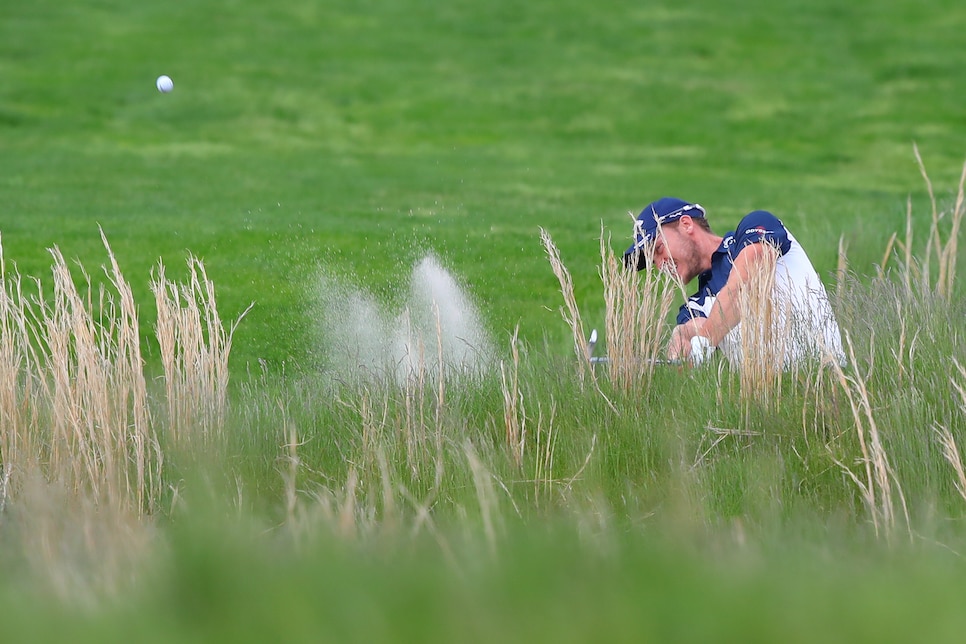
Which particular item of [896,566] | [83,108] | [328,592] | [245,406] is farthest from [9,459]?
[83,108]

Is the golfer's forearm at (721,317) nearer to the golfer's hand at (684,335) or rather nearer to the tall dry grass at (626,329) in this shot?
the golfer's hand at (684,335)

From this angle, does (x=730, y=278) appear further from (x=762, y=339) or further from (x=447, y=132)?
(x=447, y=132)

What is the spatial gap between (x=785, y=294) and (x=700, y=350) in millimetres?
512

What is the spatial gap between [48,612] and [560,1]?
77.3 ft

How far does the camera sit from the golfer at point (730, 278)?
4895 millimetres

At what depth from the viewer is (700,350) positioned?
5.30m

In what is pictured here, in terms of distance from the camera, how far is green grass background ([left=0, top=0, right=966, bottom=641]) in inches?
90.4

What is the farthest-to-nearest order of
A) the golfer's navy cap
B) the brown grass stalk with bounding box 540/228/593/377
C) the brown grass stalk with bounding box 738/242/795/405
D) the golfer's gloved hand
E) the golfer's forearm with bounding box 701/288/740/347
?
1. the golfer's navy cap
2. the golfer's forearm with bounding box 701/288/740/347
3. the golfer's gloved hand
4. the brown grass stalk with bounding box 540/228/593/377
5. the brown grass stalk with bounding box 738/242/795/405

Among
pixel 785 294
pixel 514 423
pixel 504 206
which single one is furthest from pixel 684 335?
pixel 504 206

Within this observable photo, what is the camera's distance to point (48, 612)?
7.90 feet

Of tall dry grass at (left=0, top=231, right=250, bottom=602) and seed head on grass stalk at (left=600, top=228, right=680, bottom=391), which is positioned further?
seed head on grass stalk at (left=600, top=228, right=680, bottom=391)

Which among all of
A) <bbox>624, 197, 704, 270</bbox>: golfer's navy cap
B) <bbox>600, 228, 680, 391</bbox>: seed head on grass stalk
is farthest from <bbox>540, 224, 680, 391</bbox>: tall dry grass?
<bbox>624, 197, 704, 270</bbox>: golfer's navy cap

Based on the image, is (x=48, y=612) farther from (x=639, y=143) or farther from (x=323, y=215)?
(x=639, y=143)

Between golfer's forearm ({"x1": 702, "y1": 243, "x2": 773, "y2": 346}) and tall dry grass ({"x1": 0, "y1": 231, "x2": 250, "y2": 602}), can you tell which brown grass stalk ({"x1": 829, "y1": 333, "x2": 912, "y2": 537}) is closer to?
golfer's forearm ({"x1": 702, "y1": 243, "x2": 773, "y2": 346})
